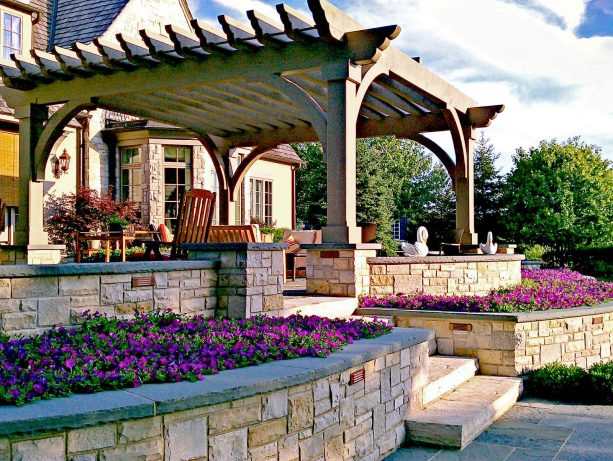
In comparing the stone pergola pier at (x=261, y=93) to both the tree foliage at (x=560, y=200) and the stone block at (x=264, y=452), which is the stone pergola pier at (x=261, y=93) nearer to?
the stone block at (x=264, y=452)

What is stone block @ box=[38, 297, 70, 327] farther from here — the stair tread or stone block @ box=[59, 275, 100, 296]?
the stair tread

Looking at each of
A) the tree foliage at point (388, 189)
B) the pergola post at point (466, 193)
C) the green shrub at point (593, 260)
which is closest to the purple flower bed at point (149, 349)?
the pergola post at point (466, 193)

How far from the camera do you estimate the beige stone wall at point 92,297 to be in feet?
14.1

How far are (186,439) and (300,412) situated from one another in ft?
2.72

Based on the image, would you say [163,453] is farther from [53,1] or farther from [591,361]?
[53,1]

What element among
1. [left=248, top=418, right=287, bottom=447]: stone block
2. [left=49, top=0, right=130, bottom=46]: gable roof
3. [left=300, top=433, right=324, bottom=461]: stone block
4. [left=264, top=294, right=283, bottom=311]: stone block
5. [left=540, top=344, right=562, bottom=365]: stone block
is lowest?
[left=540, top=344, right=562, bottom=365]: stone block

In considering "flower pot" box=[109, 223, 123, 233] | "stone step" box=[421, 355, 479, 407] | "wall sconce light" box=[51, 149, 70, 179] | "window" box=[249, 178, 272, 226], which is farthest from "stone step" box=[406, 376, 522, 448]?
"window" box=[249, 178, 272, 226]

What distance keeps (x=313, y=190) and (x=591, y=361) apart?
20.3 metres

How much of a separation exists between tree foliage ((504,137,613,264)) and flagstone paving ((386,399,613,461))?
1695cm

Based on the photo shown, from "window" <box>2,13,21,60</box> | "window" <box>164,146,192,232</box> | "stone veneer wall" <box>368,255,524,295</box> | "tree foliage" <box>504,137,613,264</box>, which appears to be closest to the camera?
"stone veneer wall" <box>368,255,524,295</box>

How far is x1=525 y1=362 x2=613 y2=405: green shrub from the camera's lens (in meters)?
6.43

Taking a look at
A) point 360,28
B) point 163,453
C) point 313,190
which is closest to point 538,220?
point 313,190

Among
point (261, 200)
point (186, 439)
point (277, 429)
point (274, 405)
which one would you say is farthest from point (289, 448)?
point (261, 200)

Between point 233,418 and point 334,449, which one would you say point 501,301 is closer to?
point 334,449
